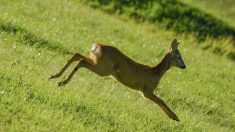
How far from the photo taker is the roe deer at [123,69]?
1341 cm

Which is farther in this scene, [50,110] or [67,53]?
[67,53]

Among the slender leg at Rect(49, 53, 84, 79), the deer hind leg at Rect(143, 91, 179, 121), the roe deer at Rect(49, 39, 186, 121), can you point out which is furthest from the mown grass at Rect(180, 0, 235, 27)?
the slender leg at Rect(49, 53, 84, 79)

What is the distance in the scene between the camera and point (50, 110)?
11.4 meters

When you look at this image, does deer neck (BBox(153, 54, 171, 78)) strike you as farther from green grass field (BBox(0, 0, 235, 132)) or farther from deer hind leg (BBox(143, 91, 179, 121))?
green grass field (BBox(0, 0, 235, 132))

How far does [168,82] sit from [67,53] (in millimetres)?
3006

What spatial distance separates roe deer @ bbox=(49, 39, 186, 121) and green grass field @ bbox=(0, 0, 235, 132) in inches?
14.8

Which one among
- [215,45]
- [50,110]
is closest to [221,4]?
[215,45]

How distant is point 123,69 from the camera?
13.9 metres

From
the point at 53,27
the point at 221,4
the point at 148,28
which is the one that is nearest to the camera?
the point at 53,27

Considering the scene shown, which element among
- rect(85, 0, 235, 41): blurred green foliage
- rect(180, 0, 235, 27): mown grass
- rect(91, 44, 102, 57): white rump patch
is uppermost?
rect(91, 44, 102, 57): white rump patch

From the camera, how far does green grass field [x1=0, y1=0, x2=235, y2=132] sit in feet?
37.9

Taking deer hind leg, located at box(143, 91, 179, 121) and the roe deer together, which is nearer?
the roe deer

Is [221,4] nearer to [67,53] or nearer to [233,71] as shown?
[233,71]

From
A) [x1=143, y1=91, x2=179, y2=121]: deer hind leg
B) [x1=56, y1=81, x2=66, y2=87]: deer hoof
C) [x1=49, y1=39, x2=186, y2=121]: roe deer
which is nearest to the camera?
[x1=56, y1=81, x2=66, y2=87]: deer hoof
